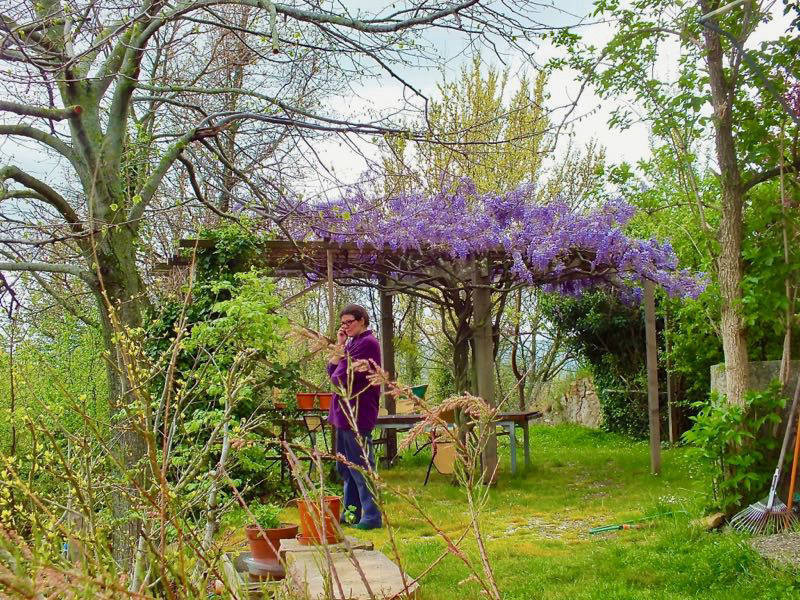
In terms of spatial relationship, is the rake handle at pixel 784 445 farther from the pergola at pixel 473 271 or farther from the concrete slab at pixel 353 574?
the pergola at pixel 473 271

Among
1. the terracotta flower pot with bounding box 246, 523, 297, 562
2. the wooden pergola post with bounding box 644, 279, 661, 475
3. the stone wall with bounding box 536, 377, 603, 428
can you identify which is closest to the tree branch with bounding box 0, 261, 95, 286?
the terracotta flower pot with bounding box 246, 523, 297, 562

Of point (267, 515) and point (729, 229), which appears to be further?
point (729, 229)

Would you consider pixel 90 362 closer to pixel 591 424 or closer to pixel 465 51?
pixel 465 51

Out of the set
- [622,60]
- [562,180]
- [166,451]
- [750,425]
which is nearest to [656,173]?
[562,180]

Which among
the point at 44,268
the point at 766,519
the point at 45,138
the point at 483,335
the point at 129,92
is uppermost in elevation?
the point at 129,92

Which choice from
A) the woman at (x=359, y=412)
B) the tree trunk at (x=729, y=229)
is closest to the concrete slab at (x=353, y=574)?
the woman at (x=359, y=412)

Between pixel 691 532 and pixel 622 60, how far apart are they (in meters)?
3.32

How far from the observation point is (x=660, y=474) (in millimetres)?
8547

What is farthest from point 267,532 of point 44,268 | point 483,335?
point 483,335

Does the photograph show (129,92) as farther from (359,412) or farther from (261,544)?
(261,544)

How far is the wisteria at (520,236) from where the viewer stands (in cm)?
848

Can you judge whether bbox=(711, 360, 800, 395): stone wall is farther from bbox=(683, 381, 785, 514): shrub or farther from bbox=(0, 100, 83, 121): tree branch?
bbox=(0, 100, 83, 121): tree branch

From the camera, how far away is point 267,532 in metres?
4.53

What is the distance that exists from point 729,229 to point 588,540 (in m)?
2.38
